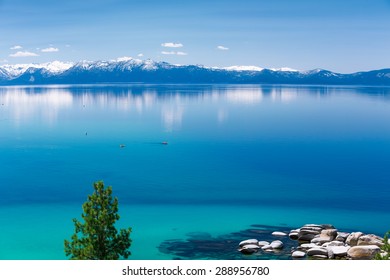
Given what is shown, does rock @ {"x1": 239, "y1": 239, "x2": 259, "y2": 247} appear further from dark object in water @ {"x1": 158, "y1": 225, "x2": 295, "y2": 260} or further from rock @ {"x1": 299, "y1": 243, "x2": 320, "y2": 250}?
rock @ {"x1": 299, "y1": 243, "x2": 320, "y2": 250}

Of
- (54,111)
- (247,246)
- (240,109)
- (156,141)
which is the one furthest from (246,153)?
(54,111)

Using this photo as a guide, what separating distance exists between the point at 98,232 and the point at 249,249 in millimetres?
7949

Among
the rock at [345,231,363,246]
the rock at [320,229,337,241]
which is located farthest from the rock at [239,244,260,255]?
the rock at [345,231,363,246]

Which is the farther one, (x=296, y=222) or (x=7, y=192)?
(x=7, y=192)

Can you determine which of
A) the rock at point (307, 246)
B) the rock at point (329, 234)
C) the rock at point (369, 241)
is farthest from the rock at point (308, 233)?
the rock at point (369, 241)

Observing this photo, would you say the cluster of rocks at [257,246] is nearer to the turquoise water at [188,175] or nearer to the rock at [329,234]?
the rock at [329,234]

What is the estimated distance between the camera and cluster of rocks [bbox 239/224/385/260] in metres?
19.5

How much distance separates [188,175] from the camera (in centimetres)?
3731

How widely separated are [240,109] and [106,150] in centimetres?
4426

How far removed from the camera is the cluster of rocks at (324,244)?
1952cm

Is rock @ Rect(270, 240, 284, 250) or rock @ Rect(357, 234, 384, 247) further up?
rock @ Rect(357, 234, 384, 247)

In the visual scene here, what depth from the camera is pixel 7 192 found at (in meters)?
33.0

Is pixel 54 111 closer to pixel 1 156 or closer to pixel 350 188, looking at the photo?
pixel 1 156

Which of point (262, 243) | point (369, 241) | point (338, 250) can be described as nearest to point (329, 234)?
point (369, 241)
